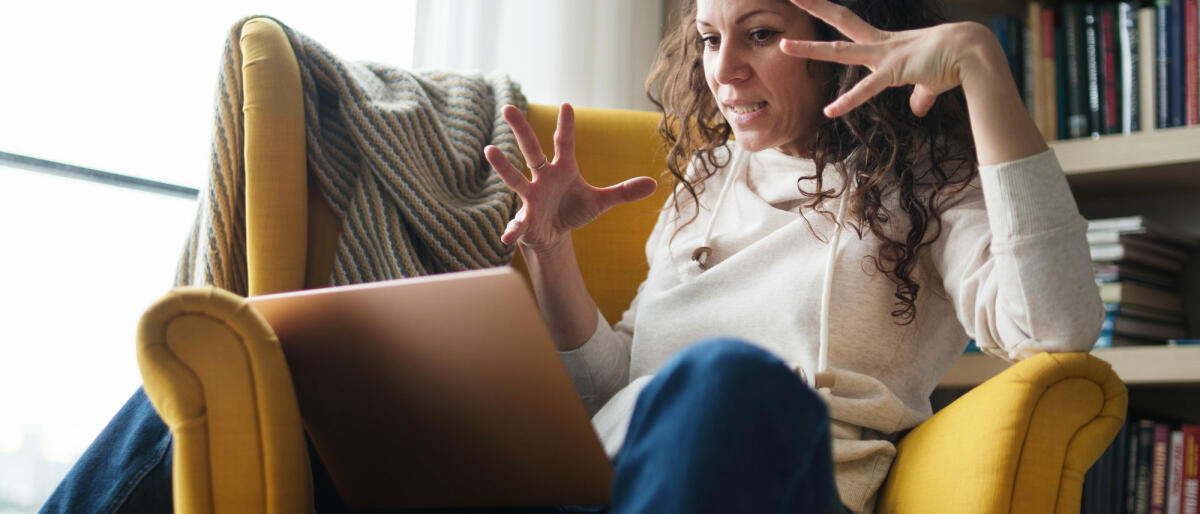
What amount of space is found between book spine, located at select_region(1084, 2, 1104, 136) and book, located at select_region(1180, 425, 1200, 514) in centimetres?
54

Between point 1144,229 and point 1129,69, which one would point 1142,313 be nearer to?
point 1144,229

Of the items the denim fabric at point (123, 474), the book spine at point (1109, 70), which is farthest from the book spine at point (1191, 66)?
the denim fabric at point (123, 474)

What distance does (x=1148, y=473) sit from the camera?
1.58m

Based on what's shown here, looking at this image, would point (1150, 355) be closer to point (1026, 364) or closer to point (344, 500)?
point (1026, 364)

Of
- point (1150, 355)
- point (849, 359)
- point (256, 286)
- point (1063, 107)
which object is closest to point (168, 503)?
point (256, 286)

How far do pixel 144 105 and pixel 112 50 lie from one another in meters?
0.09

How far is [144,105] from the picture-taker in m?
1.50

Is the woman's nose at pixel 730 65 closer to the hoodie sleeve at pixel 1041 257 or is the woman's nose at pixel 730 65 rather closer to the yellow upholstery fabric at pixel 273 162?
the hoodie sleeve at pixel 1041 257

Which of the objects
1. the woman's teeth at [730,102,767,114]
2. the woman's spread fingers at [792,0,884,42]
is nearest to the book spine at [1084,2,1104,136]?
the woman's teeth at [730,102,767,114]

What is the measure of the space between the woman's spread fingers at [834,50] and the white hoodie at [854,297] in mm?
144

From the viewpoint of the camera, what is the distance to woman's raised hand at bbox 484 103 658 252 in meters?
1.00

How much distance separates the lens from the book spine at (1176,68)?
1607 millimetres

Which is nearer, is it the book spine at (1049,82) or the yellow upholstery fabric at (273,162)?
the yellow upholstery fabric at (273,162)

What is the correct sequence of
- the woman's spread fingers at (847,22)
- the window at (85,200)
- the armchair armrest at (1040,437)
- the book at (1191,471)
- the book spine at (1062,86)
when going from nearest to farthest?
the armchair armrest at (1040,437)
the woman's spread fingers at (847,22)
the window at (85,200)
the book at (1191,471)
the book spine at (1062,86)
